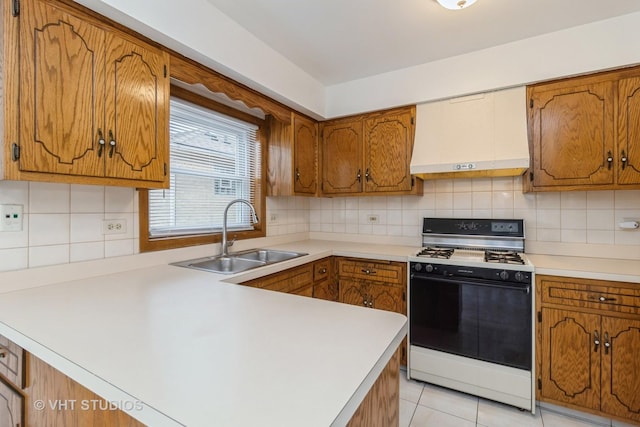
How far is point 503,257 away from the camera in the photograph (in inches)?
A: 83.2

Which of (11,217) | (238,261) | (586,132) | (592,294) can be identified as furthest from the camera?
(238,261)

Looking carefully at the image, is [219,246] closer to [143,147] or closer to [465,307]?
[143,147]

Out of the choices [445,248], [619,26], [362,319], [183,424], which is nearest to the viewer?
[183,424]

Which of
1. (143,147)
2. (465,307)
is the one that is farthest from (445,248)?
(143,147)

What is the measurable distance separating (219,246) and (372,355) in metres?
1.79

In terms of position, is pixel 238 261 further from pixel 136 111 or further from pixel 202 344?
pixel 202 344

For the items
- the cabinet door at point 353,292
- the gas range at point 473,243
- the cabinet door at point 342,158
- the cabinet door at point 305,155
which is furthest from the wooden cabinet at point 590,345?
the cabinet door at point 305,155

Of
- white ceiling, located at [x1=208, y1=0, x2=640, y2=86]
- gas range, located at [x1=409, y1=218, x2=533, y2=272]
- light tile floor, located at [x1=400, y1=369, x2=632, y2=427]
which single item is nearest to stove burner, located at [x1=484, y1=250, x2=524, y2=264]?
gas range, located at [x1=409, y1=218, x2=533, y2=272]

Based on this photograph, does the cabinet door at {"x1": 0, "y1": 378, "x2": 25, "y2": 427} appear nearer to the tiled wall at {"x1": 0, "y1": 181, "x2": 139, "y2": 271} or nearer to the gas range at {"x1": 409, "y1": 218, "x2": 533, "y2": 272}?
the tiled wall at {"x1": 0, "y1": 181, "x2": 139, "y2": 271}

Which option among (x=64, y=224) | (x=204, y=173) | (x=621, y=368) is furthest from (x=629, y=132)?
(x=64, y=224)

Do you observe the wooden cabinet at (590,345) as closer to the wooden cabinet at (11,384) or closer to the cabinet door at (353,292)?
the cabinet door at (353,292)

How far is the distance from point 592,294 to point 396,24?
1.98 metres

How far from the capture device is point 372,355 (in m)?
0.74

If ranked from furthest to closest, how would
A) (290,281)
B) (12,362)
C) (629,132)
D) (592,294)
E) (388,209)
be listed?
(388,209)
(290,281)
(629,132)
(592,294)
(12,362)
